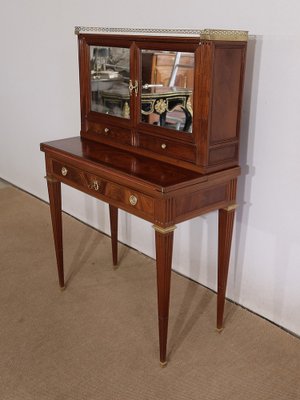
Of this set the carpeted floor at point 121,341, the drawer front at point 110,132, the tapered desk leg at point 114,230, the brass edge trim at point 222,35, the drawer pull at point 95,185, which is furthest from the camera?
the tapered desk leg at point 114,230

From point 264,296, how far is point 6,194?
236cm

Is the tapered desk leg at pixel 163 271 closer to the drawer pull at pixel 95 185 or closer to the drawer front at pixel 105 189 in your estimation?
the drawer front at pixel 105 189

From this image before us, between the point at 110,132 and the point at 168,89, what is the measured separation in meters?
0.38

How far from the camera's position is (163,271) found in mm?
1691

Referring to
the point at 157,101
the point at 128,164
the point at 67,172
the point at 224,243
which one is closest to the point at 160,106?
the point at 157,101

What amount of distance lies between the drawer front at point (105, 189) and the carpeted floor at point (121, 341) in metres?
0.64

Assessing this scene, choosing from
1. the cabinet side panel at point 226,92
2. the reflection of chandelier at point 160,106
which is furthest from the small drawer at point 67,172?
the cabinet side panel at point 226,92

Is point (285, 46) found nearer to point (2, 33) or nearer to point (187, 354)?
point (187, 354)

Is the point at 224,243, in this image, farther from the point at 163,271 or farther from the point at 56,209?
the point at 56,209

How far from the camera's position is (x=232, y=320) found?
2.14 m

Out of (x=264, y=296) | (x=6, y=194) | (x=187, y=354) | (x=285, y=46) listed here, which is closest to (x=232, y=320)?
(x=264, y=296)

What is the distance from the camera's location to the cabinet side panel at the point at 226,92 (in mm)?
1600

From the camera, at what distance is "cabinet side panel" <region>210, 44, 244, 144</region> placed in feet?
5.25

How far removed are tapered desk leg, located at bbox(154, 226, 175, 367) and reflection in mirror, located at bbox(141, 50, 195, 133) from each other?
41cm
